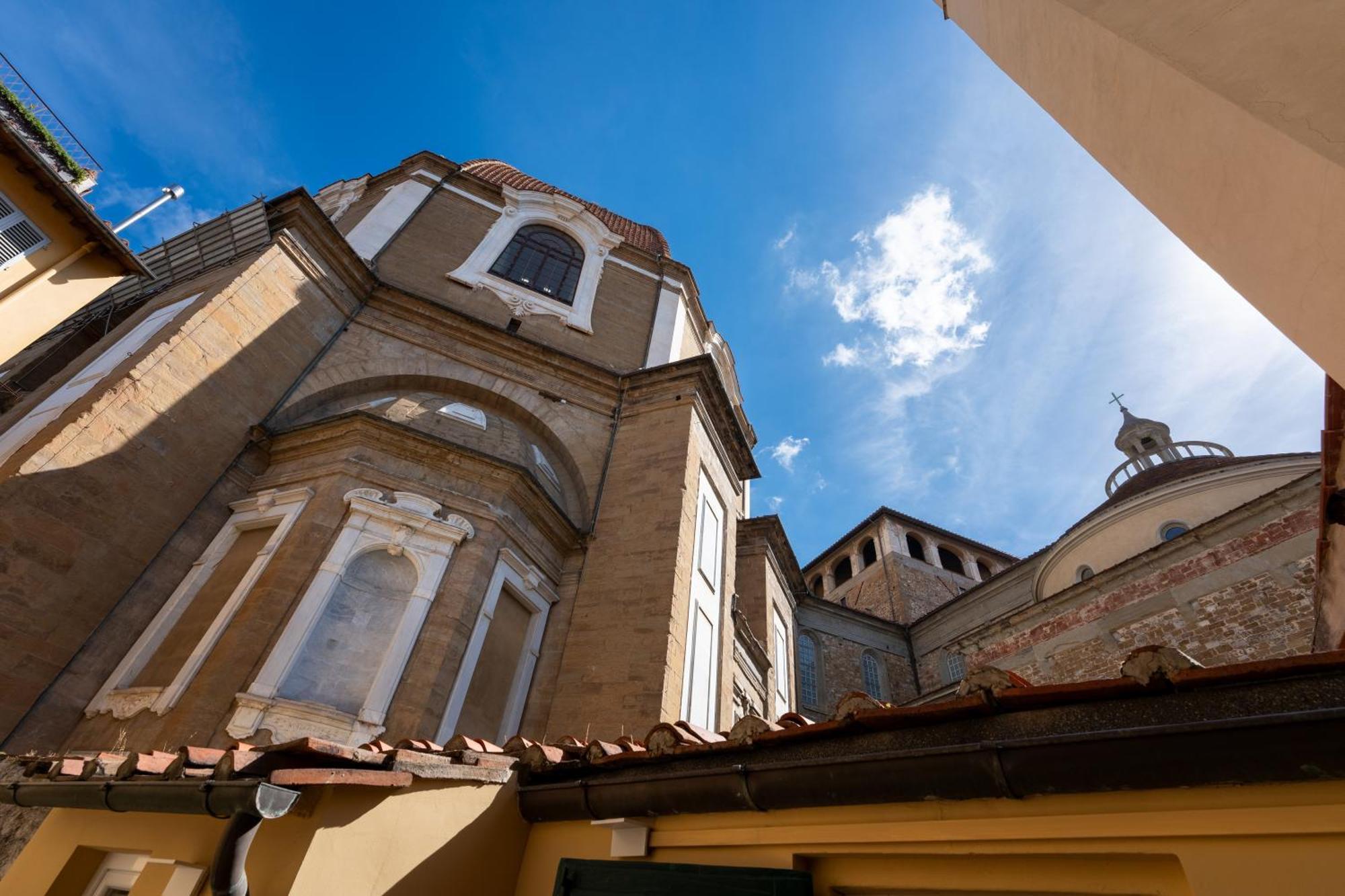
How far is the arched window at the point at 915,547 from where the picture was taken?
31.2 m

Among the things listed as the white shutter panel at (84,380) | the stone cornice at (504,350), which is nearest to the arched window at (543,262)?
the stone cornice at (504,350)

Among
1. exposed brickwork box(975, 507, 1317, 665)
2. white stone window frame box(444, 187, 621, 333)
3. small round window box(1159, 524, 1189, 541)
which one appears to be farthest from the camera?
small round window box(1159, 524, 1189, 541)

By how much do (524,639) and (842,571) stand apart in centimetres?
2773

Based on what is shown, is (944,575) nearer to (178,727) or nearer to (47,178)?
(178,727)

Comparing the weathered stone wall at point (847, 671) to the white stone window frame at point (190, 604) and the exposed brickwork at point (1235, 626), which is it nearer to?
the exposed brickwork at point (1235, 626)

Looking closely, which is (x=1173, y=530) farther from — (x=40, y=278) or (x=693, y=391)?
(x=40, y=278)

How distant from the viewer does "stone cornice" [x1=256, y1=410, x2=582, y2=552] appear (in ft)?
29.2

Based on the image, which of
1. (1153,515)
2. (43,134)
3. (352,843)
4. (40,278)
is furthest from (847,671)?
(43,134)

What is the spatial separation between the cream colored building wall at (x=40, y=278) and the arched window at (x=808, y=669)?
67.8 ft

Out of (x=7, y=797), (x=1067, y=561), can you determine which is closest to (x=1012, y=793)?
(x=7, y=797)

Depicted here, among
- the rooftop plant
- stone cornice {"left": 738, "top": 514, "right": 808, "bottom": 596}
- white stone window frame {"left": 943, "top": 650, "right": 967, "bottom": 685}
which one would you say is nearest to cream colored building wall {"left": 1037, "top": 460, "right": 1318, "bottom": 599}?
white stone window frame {"left": 943, "top": 650, "right": 967, "bottom": 685}

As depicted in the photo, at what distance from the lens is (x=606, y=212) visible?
23078 mm

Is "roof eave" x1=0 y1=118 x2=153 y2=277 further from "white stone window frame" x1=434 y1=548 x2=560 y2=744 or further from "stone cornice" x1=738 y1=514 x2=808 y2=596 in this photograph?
"stone cornice" x1=738 y1=514 x2=808 y2=596

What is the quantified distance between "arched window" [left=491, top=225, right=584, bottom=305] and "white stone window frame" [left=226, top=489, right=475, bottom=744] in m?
7.96
